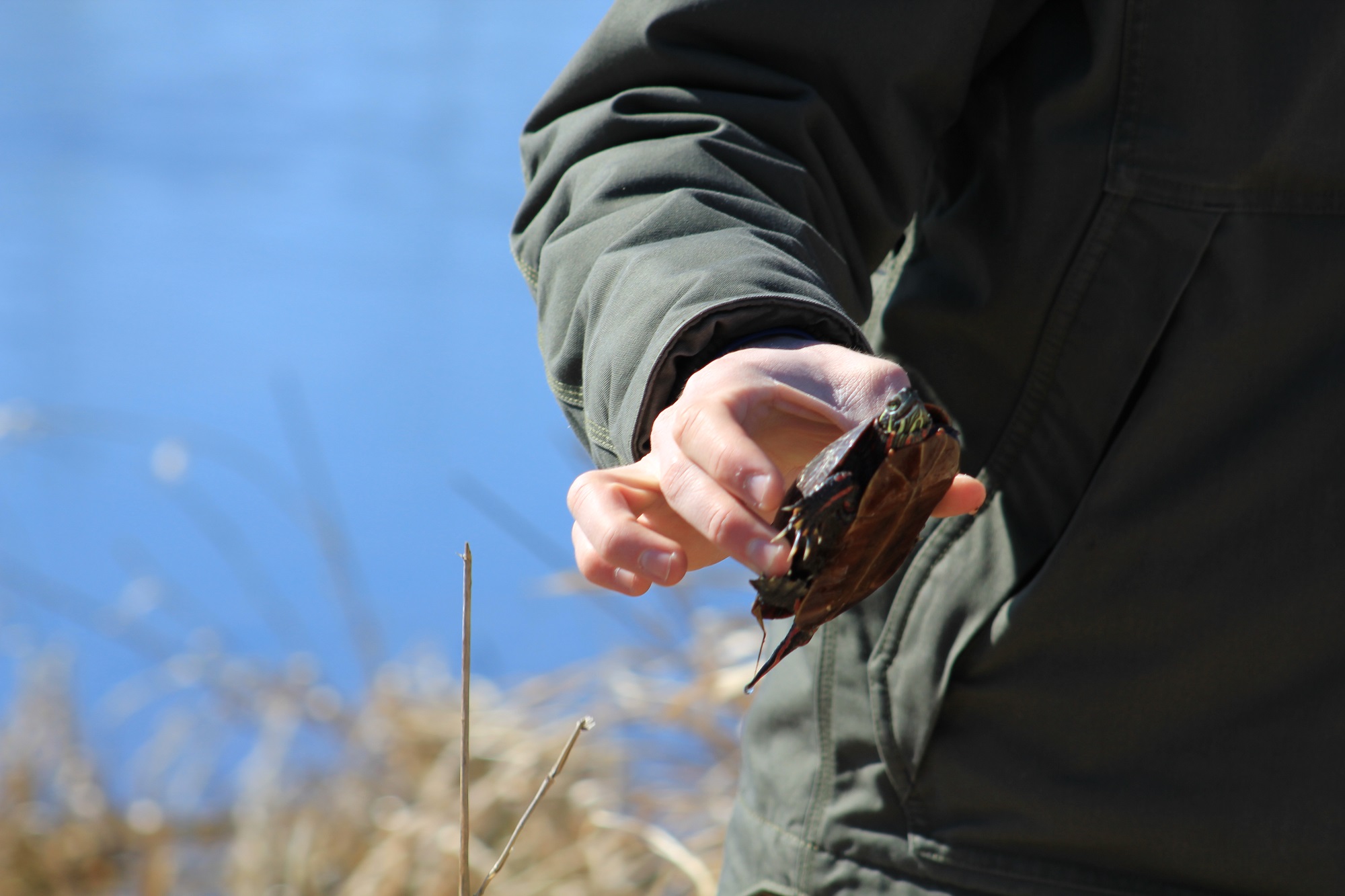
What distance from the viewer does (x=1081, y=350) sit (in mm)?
834

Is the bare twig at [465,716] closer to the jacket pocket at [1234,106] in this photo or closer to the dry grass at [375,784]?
the jacket pocket at [1234,106]

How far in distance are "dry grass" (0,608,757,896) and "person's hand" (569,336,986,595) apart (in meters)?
1.44

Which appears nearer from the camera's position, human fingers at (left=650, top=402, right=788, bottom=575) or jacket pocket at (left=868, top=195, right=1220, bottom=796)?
human fingers at (left=650, top=402, right=788, bottom=575)

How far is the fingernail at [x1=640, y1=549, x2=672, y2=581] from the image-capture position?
546 millimetres

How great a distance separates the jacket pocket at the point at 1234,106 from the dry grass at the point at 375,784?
1.38 m

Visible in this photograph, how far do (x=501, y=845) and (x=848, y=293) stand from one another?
1788 mm

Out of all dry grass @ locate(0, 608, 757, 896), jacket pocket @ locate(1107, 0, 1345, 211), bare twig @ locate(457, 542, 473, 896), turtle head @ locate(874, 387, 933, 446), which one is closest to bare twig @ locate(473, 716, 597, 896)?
bare twig @ locate(457, 542, 473, 896)

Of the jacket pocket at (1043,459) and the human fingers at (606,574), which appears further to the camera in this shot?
the jacket pocket at (1043,459)

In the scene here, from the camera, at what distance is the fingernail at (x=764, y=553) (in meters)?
0.54

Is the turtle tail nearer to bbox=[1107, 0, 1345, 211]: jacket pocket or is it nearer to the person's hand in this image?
the person's hand

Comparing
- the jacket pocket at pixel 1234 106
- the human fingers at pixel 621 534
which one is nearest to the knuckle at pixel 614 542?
the human fingers at pixel 621 534

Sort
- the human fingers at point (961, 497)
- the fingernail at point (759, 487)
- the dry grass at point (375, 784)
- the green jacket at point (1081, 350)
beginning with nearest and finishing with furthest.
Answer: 1. the fingernail at point (759, 487)
2. the human fingers at point (961, 497)
3. the green jacket at point (1081, 350)
4. the dry grass at point (375, 784)

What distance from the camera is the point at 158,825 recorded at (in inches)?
94.4

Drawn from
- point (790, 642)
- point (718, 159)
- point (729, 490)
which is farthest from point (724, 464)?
point (718, 159)
